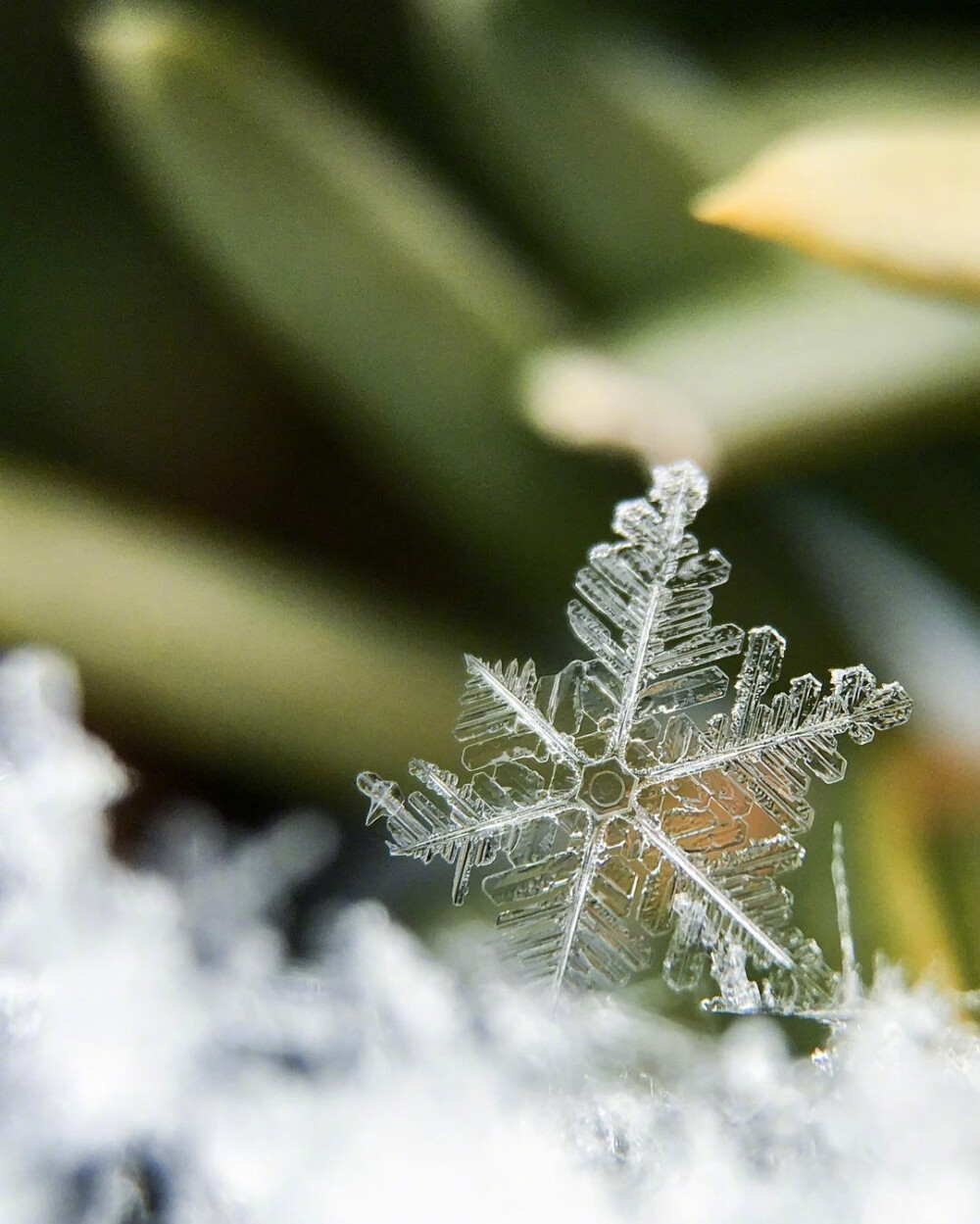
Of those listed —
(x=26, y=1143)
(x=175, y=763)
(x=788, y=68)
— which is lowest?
(x=26, y=1143)

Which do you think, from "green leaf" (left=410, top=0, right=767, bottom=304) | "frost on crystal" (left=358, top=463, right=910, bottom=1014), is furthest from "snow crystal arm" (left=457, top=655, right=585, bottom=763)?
"green leaf" (left=410, top=0, right=767, bottom=304)

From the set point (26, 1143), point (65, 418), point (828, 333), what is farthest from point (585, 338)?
point (26, 1143)

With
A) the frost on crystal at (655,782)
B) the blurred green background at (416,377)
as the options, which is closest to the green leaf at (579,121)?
the blurred green background at (416,377)

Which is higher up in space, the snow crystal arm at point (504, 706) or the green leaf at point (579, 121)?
the green leaf at point (579, 121)

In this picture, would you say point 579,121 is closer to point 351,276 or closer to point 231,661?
point 351,276

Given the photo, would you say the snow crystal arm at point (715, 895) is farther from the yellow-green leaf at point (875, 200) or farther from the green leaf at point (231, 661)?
the yellow-green leaf at point (875, 200)

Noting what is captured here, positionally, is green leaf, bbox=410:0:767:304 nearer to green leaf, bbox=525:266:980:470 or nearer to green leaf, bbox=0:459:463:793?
green leaf, bbox=525:266:980:470

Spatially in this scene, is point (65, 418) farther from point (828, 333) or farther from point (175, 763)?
point (828, 333)
